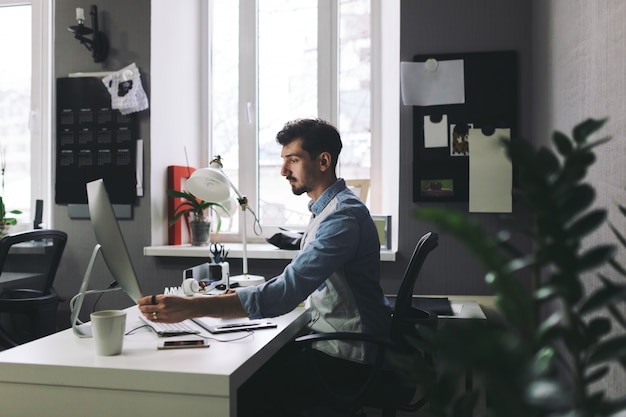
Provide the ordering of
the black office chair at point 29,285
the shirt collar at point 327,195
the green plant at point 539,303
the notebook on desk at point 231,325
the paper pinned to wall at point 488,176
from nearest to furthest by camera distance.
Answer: the green plant at point 539,303, the notebook on desk at point 231,325, the shirt collar at point 327,195, the paper pinned to wall at point 488,176, the black office chair at point 29,285

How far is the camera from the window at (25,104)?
338 cm

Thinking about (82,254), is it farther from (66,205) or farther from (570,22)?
(570,22)

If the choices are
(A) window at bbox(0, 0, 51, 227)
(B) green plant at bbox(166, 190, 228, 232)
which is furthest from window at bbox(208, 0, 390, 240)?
(A) window at bbox(0, 0, 51, 227)

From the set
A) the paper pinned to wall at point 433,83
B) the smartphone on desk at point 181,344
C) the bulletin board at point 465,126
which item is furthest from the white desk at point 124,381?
the paper pinned to wall at point 433,83

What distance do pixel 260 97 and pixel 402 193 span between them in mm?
1128

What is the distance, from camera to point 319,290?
1925 mm

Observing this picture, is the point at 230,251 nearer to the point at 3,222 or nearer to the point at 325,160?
the point at 325,160

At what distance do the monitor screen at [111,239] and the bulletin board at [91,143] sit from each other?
1.56m

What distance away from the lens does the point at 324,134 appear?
2035 mm

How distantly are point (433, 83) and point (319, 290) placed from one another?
118 centimetres

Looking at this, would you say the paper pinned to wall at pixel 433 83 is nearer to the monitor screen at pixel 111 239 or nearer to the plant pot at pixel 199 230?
the plant pot at pixel 199 230

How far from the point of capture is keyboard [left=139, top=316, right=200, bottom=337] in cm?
167

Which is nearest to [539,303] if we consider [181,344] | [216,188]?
[181,344]

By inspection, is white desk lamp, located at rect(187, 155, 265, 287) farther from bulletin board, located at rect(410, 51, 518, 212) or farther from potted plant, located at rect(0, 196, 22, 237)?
potted plant, located at rect(0, 196, 22, 237)
